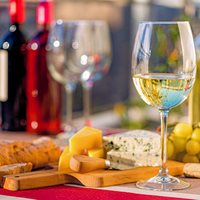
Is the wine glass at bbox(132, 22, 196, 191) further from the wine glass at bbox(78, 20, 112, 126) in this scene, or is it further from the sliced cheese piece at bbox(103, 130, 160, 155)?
the wine glass at bbox(78, 20, 112, 126)

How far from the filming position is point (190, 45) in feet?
4.91

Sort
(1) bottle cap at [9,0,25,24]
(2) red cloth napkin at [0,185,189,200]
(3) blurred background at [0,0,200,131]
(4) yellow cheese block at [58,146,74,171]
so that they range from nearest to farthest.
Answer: (2) red cloth napkin at [0,185,189,200] → (4) yellow cheese block at [58,146,74,171] → (1) bottle cap at [9,0,25,24] → (3) blurred background at [0,0,200,131]

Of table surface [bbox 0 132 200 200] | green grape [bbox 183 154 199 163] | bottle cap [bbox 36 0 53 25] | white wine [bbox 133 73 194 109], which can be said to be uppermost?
bottle cap [bbox 36 0 53 25]

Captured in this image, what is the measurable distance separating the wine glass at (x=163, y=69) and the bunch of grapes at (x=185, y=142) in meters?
0.17

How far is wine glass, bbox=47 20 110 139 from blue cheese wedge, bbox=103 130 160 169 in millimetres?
620

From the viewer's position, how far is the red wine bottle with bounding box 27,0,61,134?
7.64 feet

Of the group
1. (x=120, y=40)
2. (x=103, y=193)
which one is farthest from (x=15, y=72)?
(x=120, y=40)

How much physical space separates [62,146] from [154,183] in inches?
21.6

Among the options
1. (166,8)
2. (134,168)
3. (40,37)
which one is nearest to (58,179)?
(134,168)

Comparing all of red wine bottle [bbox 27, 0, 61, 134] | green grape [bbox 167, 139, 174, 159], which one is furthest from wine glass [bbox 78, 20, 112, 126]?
green grape [bbox 167, 139, 174, 159]

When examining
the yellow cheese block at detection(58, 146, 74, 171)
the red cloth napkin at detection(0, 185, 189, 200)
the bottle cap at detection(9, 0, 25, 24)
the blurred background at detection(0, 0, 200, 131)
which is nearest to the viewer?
the red cloth napkin at detection(0, 185, 189, 200)

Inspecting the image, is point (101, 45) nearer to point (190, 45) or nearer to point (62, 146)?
point (62, 146)

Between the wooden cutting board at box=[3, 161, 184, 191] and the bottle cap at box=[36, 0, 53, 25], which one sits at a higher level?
the bottle cap at box=[36, 0, 53, 25]

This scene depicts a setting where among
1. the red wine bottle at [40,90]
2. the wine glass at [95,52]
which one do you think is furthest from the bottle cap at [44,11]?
the wine glass at [95,52]
